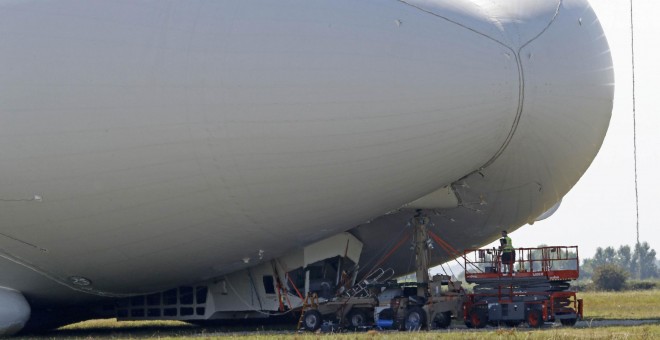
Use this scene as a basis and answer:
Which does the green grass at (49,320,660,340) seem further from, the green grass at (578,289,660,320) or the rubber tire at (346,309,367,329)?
the green grass at (578,289,660,320)

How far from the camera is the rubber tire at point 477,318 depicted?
31.4 meters

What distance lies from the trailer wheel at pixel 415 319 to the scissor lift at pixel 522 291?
1701mm

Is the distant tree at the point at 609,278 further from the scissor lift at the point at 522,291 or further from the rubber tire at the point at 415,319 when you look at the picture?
the rubber tire at the point at 415,319

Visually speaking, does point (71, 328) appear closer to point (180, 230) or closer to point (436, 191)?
point (180, 230)

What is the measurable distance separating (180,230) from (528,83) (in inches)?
365

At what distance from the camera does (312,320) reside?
31344 mm

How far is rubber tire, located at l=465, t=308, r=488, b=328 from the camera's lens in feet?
103

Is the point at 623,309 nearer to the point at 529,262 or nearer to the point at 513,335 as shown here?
the point at 529,262

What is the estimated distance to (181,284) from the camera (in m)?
33.6

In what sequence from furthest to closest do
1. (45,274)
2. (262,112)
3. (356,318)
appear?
(45,274) → (356,318) → (262,112)

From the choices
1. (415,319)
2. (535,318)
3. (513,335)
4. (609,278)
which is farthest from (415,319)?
(609,278)

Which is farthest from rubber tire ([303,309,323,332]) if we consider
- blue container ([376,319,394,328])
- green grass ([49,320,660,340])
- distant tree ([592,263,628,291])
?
distant tree ([592,263,628,291])

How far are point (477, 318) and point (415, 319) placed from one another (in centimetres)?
205

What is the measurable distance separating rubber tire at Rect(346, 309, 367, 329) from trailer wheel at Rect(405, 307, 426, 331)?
149 centimetres
